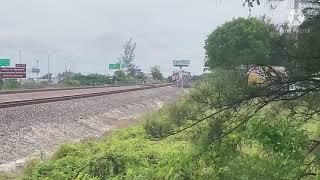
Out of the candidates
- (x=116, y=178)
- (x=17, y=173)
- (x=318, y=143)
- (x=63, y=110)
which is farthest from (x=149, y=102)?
(x=318, y=143)

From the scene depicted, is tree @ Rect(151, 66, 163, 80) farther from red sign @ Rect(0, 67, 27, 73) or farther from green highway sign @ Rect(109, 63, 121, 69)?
red sign @ Rect(0, 67, 27, 73)

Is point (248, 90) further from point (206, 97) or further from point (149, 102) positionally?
point (149, 102)

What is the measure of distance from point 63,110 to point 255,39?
89.9 ft

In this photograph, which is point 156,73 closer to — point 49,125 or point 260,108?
point 49,125

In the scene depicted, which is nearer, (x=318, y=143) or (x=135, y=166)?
(x=318, y=143)

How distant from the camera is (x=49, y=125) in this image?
25828mm

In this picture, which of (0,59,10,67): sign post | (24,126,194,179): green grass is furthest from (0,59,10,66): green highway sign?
(24,126,194,179): green grass

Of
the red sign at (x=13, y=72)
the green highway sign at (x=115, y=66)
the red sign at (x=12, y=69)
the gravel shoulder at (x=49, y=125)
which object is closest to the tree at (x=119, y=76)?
the green highway sign at (x=115, y=66)

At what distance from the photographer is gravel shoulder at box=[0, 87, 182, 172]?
18.5 metres

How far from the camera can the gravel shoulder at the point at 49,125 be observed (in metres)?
18.5

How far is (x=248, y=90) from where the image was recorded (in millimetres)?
6660

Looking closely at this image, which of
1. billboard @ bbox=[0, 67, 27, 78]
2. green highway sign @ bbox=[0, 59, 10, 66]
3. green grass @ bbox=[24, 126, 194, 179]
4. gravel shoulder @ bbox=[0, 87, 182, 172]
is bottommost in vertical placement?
gravel shoulder @ bbox=[0, 87, 182, 172]

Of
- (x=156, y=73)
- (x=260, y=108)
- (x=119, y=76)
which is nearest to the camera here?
(x=260, y=108)

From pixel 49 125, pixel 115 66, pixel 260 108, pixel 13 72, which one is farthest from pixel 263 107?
pixel 115 66
